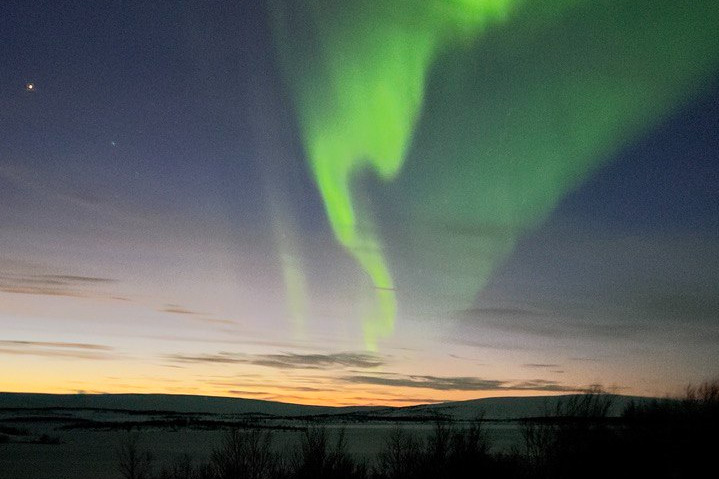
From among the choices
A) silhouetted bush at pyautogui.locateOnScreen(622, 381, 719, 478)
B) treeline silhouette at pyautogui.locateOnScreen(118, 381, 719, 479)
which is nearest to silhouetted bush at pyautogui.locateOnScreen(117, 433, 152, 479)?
treeline silhouette at pyautogui.locateOnScreen(118, 381, 719, 479)

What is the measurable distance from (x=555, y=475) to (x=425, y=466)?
749cm

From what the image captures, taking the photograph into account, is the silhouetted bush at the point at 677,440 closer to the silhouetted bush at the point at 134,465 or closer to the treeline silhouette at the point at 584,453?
the treeline silhouette at the point at 584,453

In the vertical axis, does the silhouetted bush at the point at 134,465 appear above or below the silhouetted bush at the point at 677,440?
below

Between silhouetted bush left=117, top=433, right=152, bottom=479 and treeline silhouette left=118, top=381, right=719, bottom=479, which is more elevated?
treeline silhouette left=118, top=381, right=719, bottom=479

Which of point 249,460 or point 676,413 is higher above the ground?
point 676,413

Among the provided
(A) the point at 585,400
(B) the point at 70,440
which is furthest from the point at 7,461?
(A) the point at 585,400

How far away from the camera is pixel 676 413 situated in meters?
31.2

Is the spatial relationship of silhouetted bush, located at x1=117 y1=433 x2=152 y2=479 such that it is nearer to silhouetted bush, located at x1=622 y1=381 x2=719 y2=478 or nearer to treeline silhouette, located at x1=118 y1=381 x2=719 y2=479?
treeline silhouette, located at x1=118 y1=381 x2=719 y2=479

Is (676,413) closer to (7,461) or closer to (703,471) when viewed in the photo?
(703,471)

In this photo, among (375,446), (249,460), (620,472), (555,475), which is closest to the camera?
(620,472)

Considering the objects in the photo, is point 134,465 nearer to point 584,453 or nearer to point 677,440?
point 584,453

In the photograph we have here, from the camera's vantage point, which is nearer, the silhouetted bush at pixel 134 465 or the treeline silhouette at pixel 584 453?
the treeline silhouette at pixel 584 453

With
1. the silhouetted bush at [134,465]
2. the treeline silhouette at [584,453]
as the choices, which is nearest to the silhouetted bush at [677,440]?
the treeline silhouette at [584,453]

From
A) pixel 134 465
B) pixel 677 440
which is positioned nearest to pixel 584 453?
pixel 677 440
